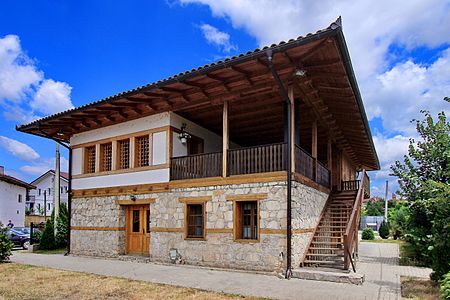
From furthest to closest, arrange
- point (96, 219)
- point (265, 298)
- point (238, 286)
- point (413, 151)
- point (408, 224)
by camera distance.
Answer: point (96, 219) < point (408, 224) < point (413, 151) < point (238, 286) < point (265, 298)

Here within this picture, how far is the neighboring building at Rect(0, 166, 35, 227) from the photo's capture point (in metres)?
33.8

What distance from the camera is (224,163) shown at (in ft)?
37.1

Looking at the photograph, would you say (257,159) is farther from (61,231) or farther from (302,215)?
(61,231)

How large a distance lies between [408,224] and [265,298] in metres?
7.32

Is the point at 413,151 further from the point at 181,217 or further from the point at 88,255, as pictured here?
the point at 88,255

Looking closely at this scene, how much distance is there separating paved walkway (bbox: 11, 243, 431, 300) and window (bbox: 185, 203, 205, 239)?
103 cm

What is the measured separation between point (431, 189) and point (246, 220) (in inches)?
186

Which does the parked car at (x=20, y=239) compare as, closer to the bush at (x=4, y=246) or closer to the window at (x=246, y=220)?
the bush at (x=4, y=246)

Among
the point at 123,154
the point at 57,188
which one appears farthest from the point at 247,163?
the point at 57,188

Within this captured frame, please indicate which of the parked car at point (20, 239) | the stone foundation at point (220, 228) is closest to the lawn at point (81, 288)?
→ the stone foundation at point (220, 228)

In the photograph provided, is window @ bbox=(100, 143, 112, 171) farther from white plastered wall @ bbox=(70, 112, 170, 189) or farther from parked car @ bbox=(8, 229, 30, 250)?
parked car @ bbox=(8, 229, 30, 250)

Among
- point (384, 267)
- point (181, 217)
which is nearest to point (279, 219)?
point (181, 217)

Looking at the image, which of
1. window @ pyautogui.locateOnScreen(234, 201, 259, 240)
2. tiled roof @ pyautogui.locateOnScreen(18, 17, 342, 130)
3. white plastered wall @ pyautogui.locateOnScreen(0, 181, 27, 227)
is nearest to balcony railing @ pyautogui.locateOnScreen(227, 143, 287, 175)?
window @ pyautogui.locateOnScreen(234, 201, 259, 240)

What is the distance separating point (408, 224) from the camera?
12.8 m
